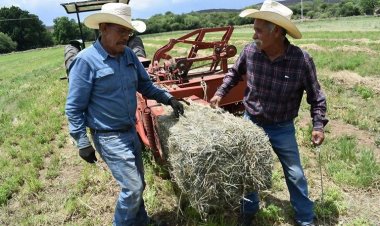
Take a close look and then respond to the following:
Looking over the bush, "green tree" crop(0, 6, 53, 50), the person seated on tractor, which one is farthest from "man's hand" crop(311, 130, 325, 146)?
"green tree" crop(0, 6, 53, 50)

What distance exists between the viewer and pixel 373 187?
479 centimetres

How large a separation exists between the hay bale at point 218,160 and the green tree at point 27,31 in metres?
83.7

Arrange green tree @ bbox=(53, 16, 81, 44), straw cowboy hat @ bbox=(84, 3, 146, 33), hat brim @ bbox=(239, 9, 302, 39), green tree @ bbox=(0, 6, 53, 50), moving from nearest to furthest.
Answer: straw cowboy hat @ bbox=(84, 3, 146, 33)
hat brim @ bbox=(239, 9, 302, 39)
green tree @ bbox=(53, 16, 81, 44)
green tree @ bbox=(0, 6, 53, 50)

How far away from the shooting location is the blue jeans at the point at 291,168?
4070 mm

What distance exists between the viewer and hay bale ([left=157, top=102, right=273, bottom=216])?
333 cm

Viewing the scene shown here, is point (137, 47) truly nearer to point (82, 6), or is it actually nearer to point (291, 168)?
point (82, 6)

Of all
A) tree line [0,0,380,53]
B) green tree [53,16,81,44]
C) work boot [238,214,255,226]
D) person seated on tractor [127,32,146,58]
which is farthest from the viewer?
green tree [53,16,81,44]

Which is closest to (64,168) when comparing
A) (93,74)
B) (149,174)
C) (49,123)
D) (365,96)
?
(149,174)

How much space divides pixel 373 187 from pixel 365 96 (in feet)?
14.5

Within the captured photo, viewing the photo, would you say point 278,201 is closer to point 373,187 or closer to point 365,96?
point 373,187

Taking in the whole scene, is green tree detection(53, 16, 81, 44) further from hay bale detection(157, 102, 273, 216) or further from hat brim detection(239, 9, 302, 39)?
hay bale detection(157, 102, 273, 216)

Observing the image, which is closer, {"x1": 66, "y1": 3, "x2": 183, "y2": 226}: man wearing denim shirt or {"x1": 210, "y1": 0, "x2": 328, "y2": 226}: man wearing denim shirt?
{"x1": 66, "y1": 3, "x2": 183, "y2": 226}: man wearing denim shirt

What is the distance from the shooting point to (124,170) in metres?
3.78

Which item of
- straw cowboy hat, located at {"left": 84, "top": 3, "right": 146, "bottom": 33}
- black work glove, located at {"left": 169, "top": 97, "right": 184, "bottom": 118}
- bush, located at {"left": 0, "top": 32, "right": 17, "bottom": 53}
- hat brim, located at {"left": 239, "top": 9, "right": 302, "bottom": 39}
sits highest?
straw cowboy hat, located at {"left": 84, "top": 3, "right": 146, "bottom": 33}
